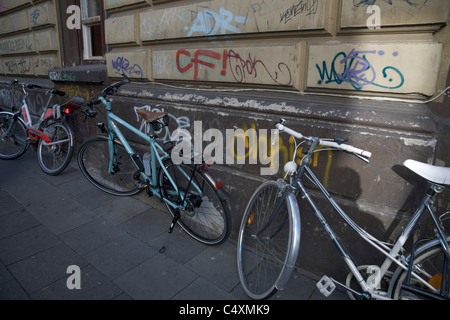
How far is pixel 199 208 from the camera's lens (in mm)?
3373

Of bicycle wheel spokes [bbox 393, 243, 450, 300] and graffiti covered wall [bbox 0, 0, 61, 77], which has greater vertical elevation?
graffiti covered wall [bbox 0, 0, 61, 77]

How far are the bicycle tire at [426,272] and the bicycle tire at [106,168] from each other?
3009 millimetres

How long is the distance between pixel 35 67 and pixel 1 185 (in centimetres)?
311

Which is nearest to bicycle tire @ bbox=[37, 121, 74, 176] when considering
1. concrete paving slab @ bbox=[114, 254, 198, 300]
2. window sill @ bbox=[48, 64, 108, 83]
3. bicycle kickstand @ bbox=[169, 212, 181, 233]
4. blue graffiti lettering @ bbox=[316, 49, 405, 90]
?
window sill @ bbox=[48, 64, 108, 83]

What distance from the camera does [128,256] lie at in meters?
3.03

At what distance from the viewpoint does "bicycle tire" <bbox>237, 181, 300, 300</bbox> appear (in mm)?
2574

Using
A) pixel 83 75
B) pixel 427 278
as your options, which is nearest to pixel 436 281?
pixel 427 278

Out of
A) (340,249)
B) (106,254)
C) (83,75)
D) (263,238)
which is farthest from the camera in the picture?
(83,75)

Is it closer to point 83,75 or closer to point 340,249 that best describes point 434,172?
point 340,249

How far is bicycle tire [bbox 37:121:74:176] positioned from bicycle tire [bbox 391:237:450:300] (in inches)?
173

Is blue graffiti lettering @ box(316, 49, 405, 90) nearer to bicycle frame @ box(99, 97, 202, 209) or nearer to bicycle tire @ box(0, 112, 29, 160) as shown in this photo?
bicycle frame @ box(99, 97, 202, 209)

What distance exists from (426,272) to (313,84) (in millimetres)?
1577

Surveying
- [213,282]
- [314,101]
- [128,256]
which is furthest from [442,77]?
[128,256]

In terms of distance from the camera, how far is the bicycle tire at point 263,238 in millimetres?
2574
